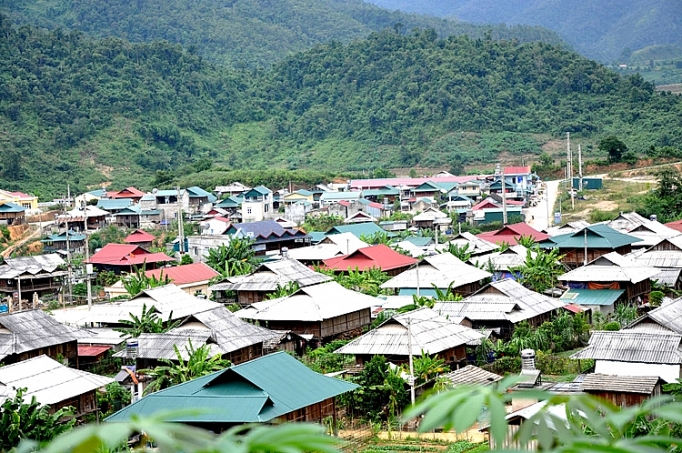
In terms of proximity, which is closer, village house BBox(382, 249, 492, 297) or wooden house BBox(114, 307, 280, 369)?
wooden house BBox(114, 307, 280, 369)

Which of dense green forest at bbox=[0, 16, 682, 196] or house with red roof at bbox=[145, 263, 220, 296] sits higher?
dense green forest at bbox=[0, 16, 682, 196]

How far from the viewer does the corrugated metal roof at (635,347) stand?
19.7 metres

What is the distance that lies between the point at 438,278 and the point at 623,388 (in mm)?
15562

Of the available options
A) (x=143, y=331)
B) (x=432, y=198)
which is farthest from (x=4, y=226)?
(x=143, y=331)

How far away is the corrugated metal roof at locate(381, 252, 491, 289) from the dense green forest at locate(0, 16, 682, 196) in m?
36.4

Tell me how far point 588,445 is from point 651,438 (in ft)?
0.61

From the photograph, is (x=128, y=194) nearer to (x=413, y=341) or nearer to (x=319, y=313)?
(x=319, y=313)

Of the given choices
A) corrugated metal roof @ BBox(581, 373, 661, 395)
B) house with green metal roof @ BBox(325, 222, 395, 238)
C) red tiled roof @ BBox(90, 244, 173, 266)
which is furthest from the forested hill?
corrugated metal roof @ BBox(581, 373, 661, 395)

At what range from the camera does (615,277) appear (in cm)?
3019

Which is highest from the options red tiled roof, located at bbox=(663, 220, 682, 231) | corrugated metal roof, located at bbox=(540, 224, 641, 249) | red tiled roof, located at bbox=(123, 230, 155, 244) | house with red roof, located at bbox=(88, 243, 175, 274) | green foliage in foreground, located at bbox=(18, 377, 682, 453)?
green foliage in foreground, located at bbox=(18, 377, 682, 453)

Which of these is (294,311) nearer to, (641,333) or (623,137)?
(641,333)

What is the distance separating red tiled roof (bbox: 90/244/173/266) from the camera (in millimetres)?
43594

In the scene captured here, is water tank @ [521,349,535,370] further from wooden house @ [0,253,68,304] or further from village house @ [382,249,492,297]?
wooden house @ [0,253,68,304]

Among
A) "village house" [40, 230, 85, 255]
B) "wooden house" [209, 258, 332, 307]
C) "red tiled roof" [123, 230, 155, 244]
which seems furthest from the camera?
"village house" [40, 230, 85, 255]
